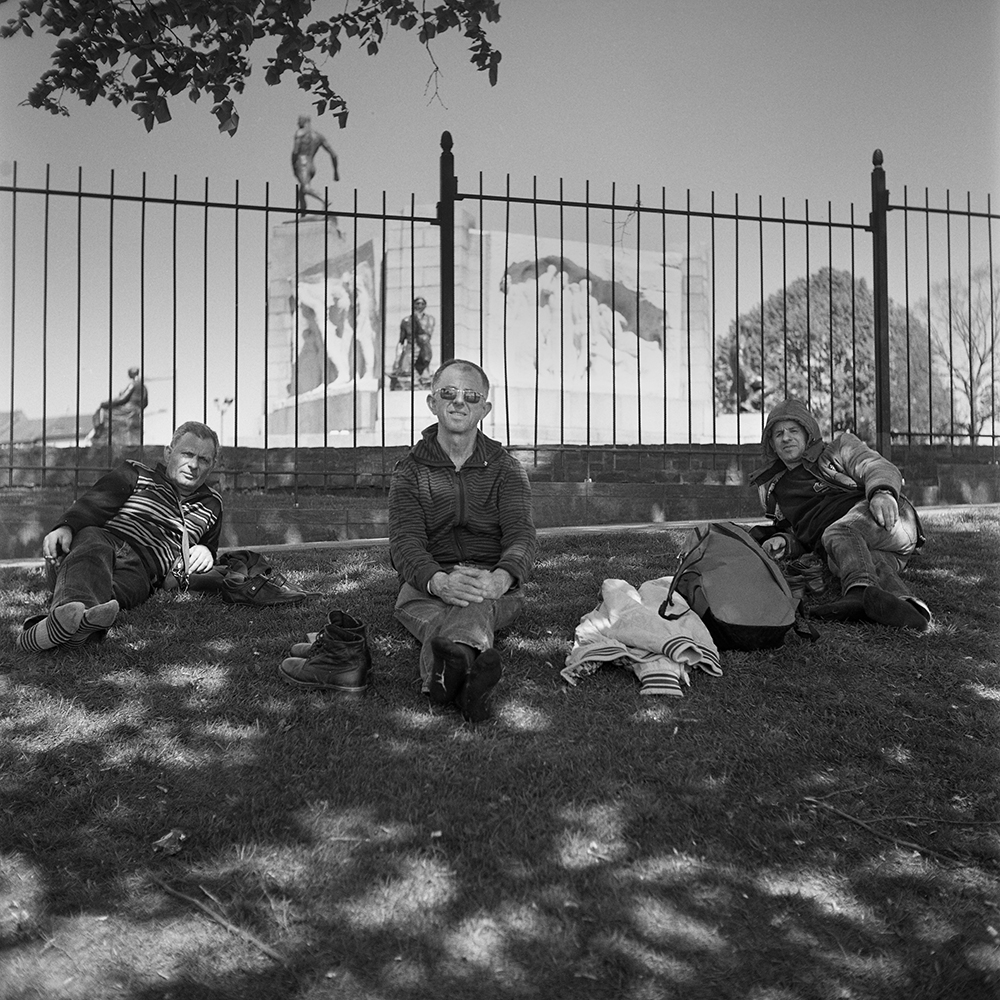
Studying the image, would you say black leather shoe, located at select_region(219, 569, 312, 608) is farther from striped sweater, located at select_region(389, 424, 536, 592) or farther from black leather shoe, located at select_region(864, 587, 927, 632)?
black leather shoe, located at select_region(864, 587, 927, 632)

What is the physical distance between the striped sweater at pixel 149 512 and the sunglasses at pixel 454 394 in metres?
1.71

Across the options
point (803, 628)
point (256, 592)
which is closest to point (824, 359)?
point (803, 628)

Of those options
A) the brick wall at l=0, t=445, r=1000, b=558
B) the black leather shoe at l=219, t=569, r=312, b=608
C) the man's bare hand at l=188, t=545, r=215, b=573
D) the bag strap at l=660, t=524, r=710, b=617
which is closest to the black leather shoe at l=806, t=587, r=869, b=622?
the bag strap at l=660, t=524, r=710, b=617

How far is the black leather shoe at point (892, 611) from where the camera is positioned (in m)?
4.57

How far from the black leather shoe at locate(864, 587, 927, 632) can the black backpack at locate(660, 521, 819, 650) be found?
0.44 m

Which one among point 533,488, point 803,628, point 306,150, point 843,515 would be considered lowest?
point 803,628

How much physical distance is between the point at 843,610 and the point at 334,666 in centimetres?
251

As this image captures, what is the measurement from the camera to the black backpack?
423cm

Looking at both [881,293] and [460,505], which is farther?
[881,293]

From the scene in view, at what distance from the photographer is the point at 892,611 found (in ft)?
15.1

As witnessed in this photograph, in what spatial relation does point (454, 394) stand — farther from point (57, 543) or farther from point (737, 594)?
point (57, 543)

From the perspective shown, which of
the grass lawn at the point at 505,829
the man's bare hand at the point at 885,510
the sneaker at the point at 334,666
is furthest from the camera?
the man's bare hand at the point at 885,510

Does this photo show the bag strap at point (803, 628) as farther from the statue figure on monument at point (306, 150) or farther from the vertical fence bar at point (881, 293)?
the statue figure on monument at point (306, 150)

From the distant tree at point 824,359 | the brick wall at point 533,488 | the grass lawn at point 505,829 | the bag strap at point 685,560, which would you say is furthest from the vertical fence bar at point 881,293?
the distant tree at point 824,359
